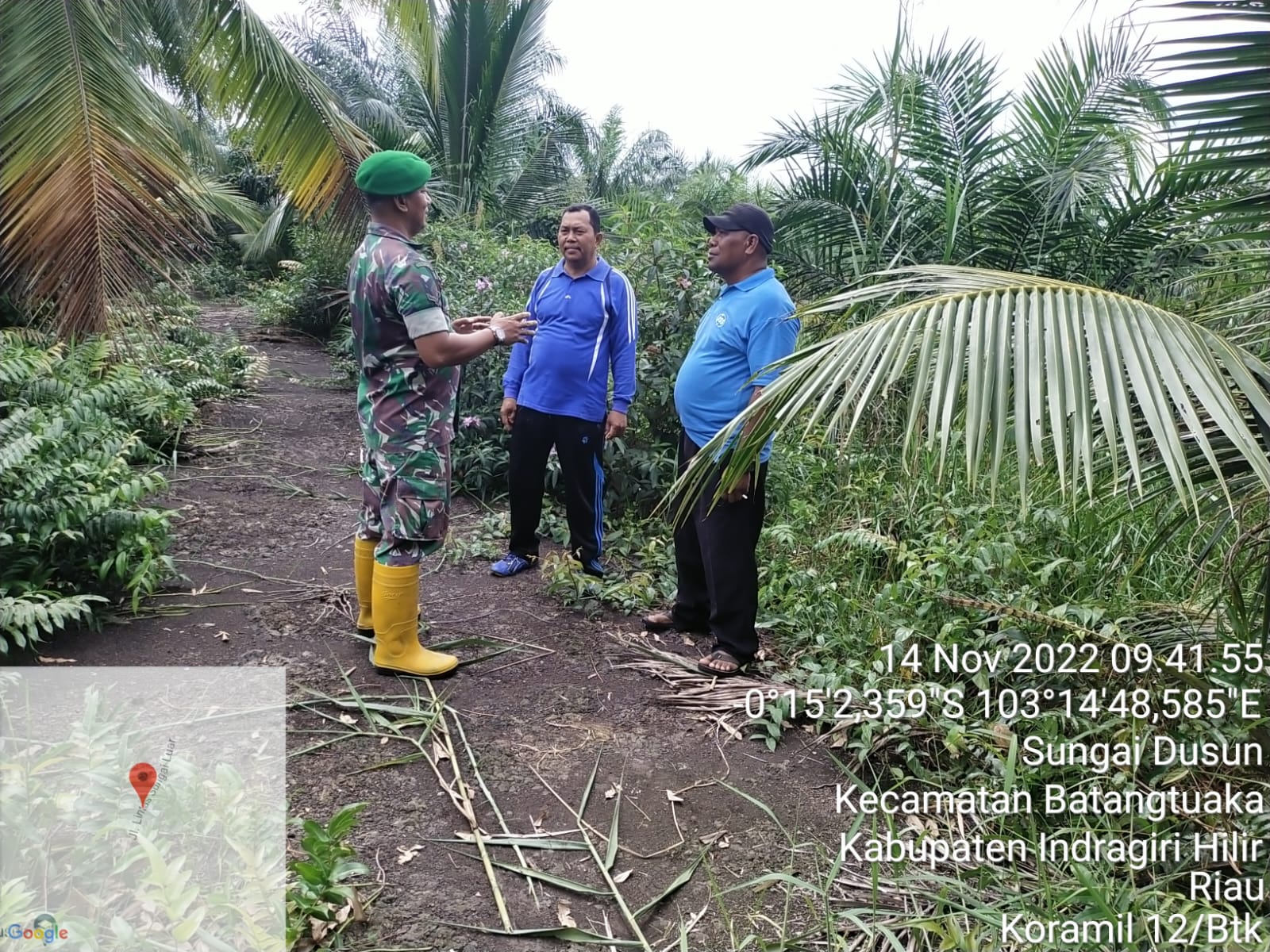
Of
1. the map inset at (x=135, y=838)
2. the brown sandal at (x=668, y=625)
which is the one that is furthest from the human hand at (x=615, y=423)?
the map inset at (x=135, y=838)

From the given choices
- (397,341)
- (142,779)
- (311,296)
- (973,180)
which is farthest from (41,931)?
(311,296)

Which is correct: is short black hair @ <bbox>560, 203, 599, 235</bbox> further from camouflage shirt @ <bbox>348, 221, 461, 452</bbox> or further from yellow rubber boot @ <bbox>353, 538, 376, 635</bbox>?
yellow rubber boot @ <bbox>353, 538, 376, 635</bbox>

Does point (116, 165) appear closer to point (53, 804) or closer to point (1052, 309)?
point (53, 804)

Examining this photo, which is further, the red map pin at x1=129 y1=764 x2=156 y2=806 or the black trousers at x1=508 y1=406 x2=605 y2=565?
the black trousers at x1=508 y1=406 x2=605 y2=565

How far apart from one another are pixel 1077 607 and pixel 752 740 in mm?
1215

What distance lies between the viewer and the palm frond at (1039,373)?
5.23 feet

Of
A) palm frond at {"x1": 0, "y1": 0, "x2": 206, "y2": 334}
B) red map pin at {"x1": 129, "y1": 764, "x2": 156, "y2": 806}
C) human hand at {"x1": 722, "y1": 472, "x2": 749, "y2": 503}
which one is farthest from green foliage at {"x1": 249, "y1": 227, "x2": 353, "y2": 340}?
red map pin at {"x1": 129, "y1": 764, "x2": 156, "y2": 806}

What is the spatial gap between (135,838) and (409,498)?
1412 millimetres

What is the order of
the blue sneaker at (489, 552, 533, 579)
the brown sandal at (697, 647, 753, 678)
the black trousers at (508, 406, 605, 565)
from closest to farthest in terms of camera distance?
1. the brown sandal at (697, 647, 753, 678)
2. the black trousers at (508, 406, 605, 565)
3. the blue sneaker at (489, 552, 533, 579)

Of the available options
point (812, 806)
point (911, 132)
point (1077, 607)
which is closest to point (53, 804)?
point (812, 806)

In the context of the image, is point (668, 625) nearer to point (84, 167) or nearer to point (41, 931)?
point (41, 931)

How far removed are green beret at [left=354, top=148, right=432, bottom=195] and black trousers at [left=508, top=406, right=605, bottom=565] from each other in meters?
1.47

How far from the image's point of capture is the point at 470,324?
129 inches

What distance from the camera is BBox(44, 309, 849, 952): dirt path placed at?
224 cm
